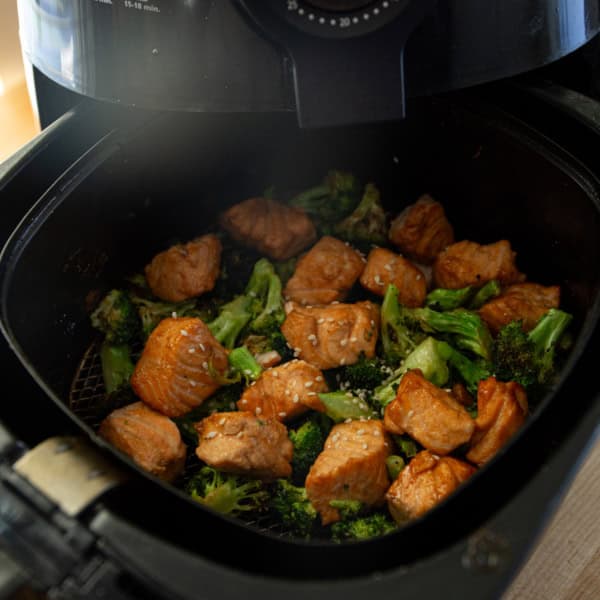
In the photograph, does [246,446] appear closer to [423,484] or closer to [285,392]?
[285,392]

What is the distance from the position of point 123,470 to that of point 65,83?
721 mm

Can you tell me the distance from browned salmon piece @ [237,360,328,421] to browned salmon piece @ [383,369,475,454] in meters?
0.17

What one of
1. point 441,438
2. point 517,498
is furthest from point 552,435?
point 441,438

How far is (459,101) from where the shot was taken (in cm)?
168

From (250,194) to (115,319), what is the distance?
19.1 inches

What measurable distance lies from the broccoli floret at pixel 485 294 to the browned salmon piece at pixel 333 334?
0.76ft

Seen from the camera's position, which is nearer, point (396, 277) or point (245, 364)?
point (245, 364)

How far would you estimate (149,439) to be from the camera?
4.91ft

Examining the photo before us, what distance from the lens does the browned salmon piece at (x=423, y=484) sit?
4.44 feet

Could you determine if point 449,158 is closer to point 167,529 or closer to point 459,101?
point 459,101

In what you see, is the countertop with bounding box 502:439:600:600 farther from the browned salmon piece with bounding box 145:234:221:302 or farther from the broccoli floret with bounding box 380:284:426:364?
the browned salmon piece with bounding box 145:234:221:302

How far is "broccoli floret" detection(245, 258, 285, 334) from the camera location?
1.79 meters

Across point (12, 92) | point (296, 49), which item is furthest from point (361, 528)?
point (12, 92)

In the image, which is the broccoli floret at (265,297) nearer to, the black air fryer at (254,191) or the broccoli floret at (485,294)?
the black air fryer at (254,191)
